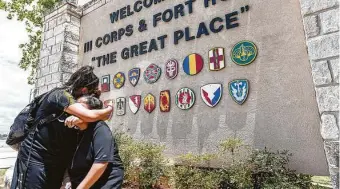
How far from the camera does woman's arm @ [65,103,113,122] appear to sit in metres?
1.50

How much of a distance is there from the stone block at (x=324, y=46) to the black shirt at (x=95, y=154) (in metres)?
1.88

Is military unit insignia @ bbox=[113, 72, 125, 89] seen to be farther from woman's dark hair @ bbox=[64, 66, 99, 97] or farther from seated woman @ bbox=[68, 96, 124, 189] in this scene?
seated woman @ bbox=[68, 96, 124, 189]

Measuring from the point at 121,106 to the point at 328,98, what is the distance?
3953mm

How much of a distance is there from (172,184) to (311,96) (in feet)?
7.09

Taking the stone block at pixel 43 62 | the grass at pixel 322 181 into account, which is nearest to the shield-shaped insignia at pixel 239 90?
the grass at pixel 322 181

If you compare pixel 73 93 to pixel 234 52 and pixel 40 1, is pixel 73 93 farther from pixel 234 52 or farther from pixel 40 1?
pixel 40 1

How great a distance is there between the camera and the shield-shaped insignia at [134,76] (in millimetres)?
4965

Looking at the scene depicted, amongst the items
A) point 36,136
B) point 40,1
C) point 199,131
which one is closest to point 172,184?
point 199,131

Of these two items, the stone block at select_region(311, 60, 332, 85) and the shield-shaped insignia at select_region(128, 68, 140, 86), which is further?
the shield-shaped insignia at select_region(128, 68, 140, 86)

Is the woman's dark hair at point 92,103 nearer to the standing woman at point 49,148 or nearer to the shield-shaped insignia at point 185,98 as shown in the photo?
the standing woman at point 49,148

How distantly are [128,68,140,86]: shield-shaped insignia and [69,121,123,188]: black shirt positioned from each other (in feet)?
11.4

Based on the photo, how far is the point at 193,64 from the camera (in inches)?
163

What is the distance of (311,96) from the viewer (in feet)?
9.88

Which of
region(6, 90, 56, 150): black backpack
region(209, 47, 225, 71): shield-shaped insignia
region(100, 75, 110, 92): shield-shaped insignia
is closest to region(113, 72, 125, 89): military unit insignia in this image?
region(100, 75, 110, 92): shield-shaped insignia
